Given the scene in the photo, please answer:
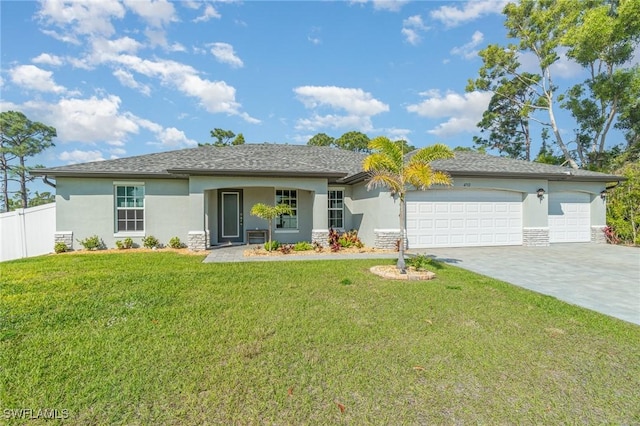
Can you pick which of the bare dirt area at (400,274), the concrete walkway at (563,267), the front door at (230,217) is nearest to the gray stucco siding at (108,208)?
the front door at (230,217)

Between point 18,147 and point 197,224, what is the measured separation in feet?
84.7

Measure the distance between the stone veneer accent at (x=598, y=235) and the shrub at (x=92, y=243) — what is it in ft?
73.7

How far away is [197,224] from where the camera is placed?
11836 mm

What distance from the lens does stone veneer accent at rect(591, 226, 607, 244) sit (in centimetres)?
1452

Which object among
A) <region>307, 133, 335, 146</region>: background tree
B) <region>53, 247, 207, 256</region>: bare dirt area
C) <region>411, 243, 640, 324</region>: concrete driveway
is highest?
<region>307, 133, 335, 146</region>: background tree

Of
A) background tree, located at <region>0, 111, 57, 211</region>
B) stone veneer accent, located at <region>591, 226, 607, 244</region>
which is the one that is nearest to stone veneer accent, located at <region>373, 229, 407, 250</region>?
stone veneer accent, located at <region>591, 226, 607, 244</region>

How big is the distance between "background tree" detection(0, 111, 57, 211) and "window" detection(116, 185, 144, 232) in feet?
65.8

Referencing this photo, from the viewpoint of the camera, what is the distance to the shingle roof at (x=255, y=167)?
11727 mm

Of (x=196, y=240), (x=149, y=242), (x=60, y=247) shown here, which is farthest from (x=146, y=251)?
(x=60, y=247)

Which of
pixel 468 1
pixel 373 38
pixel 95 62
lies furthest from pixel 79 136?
pixel 468 1

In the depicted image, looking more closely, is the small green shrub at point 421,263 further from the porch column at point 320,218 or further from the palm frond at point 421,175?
the porch column at point 320,218

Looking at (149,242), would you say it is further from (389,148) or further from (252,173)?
(389,148)

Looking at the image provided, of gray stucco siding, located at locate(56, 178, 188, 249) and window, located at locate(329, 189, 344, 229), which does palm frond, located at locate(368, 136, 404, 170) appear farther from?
gray stucco siding, located at locate(56, 178, 188, 249)

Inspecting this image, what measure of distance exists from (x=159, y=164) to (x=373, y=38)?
432 inches
